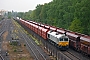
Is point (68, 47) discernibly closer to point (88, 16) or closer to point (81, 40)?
point (81, 40)

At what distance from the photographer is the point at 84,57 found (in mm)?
33062

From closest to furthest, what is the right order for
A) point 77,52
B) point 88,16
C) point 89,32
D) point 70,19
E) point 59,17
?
point 77,52 < point 89,32 < point 88,16 < point 70,19 < point 59,17

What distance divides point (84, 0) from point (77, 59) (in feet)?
99.1

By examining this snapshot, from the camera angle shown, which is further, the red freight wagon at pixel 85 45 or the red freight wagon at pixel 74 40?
the red freight wagon at pixel 74 40

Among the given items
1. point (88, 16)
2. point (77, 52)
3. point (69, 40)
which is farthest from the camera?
point (88, 16)

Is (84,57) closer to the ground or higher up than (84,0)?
closer to the ground

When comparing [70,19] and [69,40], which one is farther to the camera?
[70,19]

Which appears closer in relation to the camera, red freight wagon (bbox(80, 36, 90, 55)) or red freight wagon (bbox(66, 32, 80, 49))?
red freight wagon (bbox(80, 36, 90, 55))

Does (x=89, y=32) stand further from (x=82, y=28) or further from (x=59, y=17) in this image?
(x=59, y=17)

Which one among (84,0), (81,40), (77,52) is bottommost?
(77,52)

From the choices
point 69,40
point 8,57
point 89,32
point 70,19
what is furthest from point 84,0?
point 8,57

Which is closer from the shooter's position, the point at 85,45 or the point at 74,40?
the point at 85,45

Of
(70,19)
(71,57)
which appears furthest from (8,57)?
(70,19)

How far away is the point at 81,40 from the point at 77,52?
441 cm
